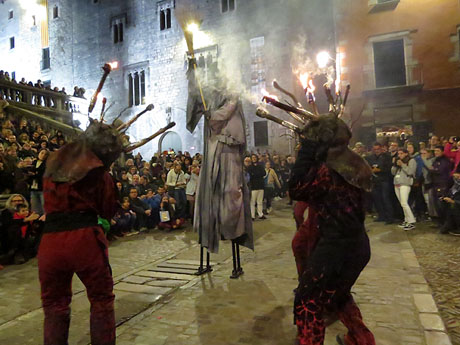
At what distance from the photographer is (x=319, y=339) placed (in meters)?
2.33

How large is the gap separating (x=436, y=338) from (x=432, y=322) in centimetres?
32

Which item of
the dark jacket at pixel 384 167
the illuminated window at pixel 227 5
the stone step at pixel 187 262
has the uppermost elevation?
the illuminated window at pixel 227 5

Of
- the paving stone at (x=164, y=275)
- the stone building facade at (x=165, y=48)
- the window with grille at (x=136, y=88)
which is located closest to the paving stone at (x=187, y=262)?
the paving stone at (x=164, y=275)

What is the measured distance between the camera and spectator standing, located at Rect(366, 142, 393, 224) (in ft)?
28.7

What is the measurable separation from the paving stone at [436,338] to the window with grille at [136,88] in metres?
23.6

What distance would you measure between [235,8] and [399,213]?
1661cm

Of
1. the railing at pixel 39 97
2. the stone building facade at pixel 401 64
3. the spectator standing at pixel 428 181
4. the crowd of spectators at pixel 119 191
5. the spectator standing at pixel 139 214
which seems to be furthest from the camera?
the stone building facade at pixel 401 64

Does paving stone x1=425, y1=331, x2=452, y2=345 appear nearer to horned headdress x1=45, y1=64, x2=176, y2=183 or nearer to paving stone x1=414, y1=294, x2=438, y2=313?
paving stone x1=414, y1=294, x2=438, y2=313

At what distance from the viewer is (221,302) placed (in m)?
3.87

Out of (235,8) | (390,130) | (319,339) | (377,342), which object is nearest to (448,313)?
(377,342)

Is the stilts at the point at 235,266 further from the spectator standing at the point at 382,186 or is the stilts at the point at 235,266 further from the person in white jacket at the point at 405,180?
the spectator standing at the point at 382,186

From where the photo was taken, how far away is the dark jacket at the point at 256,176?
33.5ft

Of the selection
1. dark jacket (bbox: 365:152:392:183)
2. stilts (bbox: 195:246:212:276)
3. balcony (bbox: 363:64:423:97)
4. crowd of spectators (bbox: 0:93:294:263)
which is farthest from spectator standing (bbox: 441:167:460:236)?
balcony (bbox: 363:64:423:97)

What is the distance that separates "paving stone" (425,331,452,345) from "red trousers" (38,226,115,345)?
2.43m
